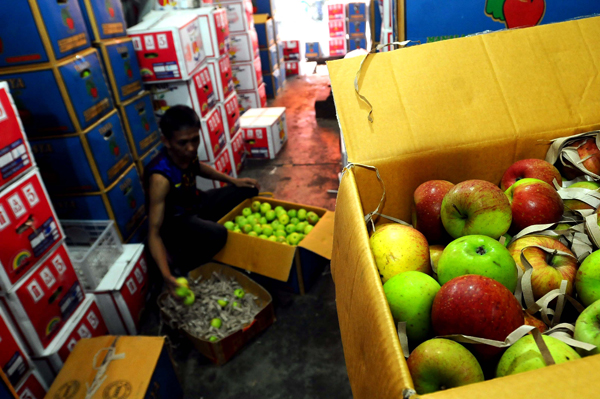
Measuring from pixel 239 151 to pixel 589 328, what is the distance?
4361mm

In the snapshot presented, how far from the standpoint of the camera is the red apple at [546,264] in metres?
0.87

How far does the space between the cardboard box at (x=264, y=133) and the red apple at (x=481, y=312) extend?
4.31 m

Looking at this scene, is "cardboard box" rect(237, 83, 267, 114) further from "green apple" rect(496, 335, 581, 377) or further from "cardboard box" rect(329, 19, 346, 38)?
"green apple" rect(496, 335, 581, 377)

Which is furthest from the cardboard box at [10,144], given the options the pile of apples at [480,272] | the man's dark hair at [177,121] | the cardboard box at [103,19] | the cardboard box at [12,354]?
the pile of apples at [480,272]

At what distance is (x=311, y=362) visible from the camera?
2.30 m

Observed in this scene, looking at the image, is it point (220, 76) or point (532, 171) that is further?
point (220, 76)

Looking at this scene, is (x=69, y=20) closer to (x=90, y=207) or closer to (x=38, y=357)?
(x=90, y=207)

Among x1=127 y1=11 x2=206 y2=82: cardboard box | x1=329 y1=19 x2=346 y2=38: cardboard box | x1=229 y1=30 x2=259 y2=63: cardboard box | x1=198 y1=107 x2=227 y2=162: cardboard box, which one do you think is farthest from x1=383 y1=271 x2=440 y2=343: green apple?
x1=329 y1=19 x2=346 y2=38: cardboard box

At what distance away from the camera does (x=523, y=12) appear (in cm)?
153

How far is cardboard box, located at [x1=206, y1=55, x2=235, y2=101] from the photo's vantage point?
3966 mm

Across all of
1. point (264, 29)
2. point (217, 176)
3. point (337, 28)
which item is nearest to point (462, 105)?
point (217, 176)

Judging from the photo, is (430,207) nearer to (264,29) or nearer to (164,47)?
(164,47)

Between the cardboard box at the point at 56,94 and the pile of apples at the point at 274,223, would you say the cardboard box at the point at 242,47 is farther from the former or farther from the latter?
the cardboard box at the point at 56,94

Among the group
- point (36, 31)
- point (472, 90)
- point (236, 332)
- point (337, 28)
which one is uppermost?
point (36, 31)
